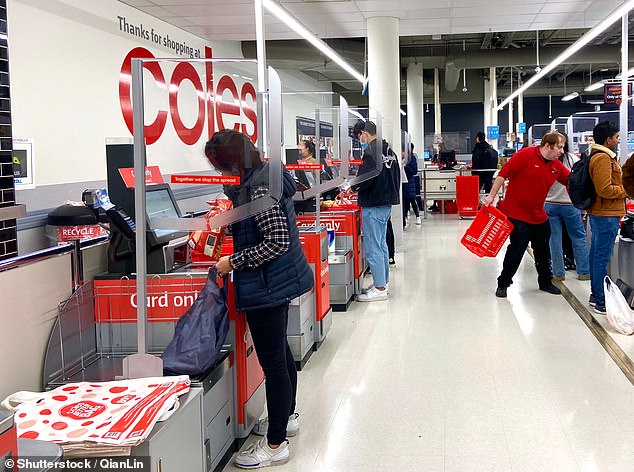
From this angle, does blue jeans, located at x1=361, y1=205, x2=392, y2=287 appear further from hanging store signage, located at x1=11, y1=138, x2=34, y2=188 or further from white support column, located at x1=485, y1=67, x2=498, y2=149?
white support column, located at x1=485, y1=67, x2=498, y2=149

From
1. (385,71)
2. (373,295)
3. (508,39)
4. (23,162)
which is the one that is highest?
(508,39)

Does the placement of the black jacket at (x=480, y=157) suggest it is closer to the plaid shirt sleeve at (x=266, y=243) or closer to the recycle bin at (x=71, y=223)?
the recycle bin at (x=71, y=223)

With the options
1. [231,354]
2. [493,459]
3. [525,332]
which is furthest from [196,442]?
[525,332]

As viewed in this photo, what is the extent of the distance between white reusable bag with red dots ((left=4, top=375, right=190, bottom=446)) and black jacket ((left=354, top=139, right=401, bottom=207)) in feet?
13.5

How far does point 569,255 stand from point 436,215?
25.0ft

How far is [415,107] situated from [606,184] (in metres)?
15.3

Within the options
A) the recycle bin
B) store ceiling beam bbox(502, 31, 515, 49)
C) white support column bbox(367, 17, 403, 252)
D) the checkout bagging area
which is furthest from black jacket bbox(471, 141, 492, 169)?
the checkout bagging area

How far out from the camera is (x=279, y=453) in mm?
3322

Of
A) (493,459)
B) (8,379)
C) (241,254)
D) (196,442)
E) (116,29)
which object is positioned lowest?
(493,459)

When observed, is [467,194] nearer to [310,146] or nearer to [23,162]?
[310,146]

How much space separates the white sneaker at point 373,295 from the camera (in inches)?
274

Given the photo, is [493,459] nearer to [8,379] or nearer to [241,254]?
[241,254]

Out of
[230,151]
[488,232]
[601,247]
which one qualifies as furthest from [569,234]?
[230,151]

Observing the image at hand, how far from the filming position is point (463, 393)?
14.0 feet
